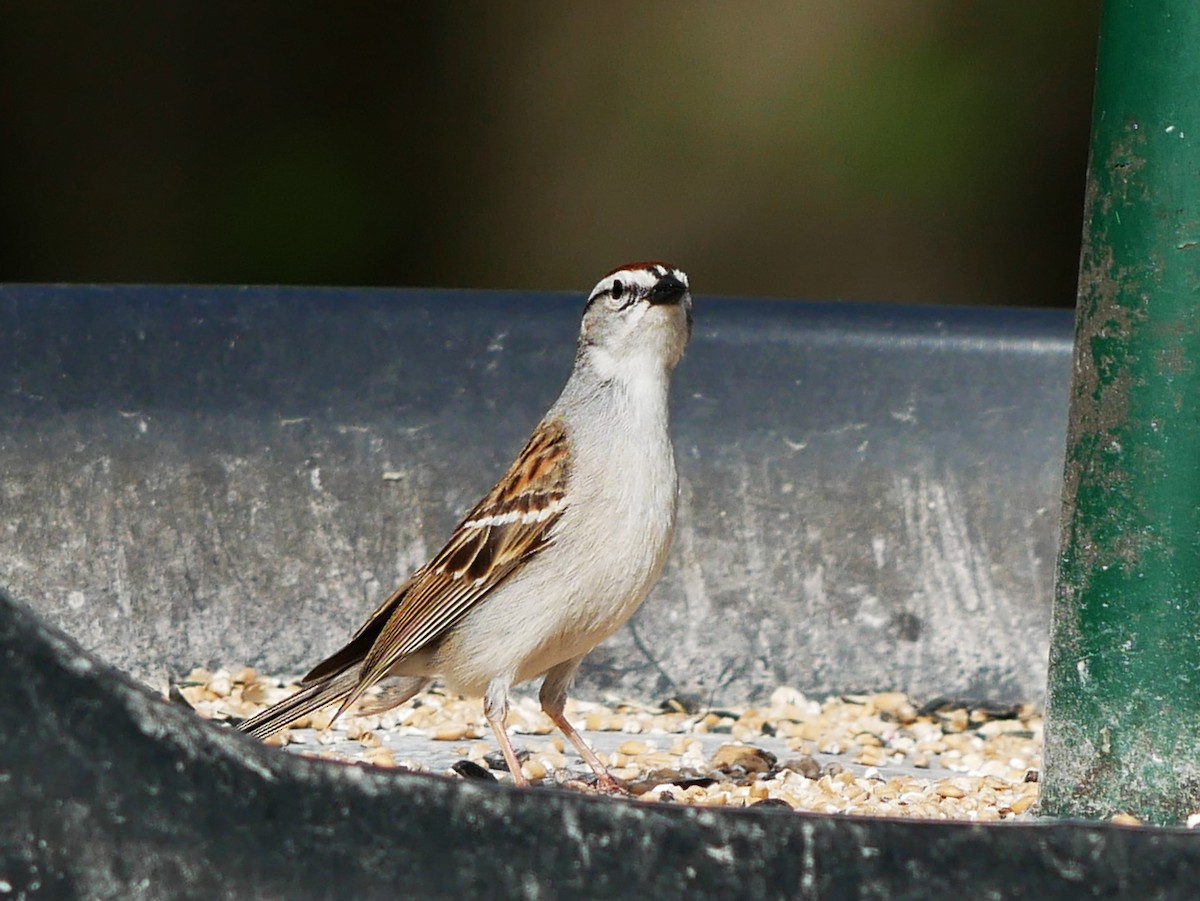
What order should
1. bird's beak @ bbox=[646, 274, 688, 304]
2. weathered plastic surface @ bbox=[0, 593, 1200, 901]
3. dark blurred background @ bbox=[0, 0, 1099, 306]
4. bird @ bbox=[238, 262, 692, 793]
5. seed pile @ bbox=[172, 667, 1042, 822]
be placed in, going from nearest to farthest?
weathered plastic surface @ bbox=[0, 593, 1200, 901], seed pile @ bbox=[172, 667, 1042, 822], bird @ bbox=[238, 262, 692, 793], bird's beak @ bbox=[646, 274, 688, 304], dark blurred background @ bbox=[0, 0, 1099, 306]

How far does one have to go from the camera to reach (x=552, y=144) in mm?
11469

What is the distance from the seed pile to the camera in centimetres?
386

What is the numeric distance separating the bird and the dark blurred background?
6.51 meters

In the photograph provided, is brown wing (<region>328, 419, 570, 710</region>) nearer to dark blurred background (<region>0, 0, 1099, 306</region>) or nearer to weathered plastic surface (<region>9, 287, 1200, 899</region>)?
weathered plastic surface (<region>9, 287, 1200, 899</region>)

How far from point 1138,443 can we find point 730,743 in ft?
4.51

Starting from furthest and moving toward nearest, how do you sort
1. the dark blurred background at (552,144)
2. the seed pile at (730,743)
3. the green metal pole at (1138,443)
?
the dark blurred background at (552,144), the seed pile at (730,743), the green metal pole at (1138,443)

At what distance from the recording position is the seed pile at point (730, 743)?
152 inches

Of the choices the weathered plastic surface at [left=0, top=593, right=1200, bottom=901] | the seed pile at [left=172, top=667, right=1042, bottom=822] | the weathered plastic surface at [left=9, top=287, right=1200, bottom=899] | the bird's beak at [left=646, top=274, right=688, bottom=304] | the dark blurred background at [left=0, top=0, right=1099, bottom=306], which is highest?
the dark blurred background at [left=0, top=0, right=1099, bottom=306]

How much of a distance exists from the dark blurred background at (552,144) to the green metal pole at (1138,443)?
741 cm

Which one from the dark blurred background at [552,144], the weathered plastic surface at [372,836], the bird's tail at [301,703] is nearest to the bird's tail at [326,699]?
the bird's tail at [301,703]

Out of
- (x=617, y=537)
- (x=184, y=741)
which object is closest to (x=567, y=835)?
(x=184, y=741)

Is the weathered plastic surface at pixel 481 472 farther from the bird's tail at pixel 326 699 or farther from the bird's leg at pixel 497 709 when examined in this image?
the bird's leg at pixel 497 709

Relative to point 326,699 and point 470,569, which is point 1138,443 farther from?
point 326,699

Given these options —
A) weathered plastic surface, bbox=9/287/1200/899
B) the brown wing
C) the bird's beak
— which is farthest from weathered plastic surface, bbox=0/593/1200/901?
the bird's beak
